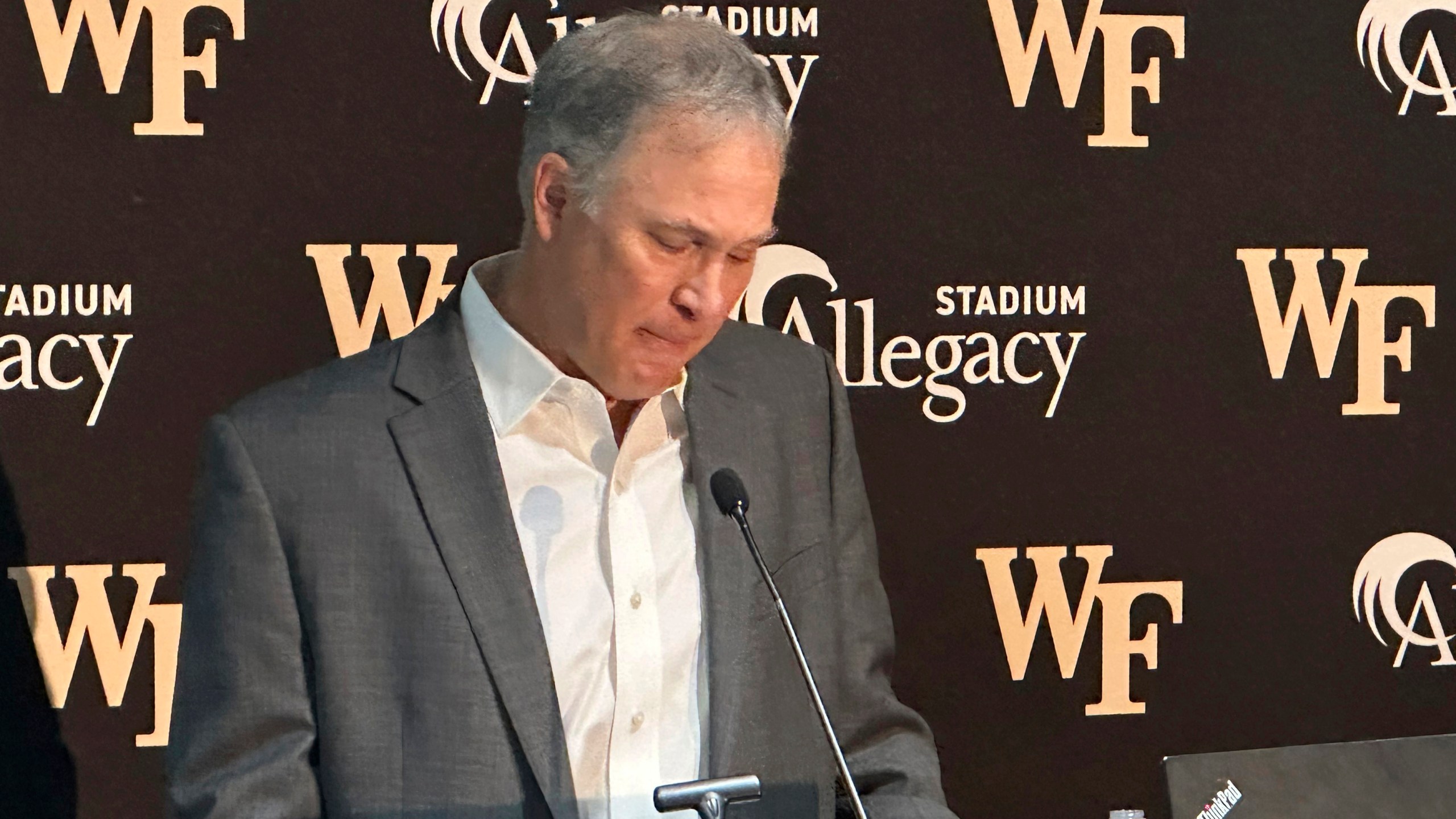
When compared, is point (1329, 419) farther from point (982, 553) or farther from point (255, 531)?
point (255, 531)

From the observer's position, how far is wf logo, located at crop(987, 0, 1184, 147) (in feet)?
8.09

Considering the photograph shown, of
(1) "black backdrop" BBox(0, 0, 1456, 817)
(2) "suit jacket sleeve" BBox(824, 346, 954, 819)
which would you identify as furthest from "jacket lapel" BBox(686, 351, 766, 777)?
(1) "black backdrop" BBox(0, 0, 1456, 817)

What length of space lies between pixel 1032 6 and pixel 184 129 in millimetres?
1237

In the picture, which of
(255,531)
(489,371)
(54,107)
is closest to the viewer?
(255,531)

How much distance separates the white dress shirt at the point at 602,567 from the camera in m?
1.68

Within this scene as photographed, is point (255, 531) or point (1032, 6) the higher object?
point (1032, 6)

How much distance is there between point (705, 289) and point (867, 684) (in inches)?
20.0

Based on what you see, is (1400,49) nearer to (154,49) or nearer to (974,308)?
(974,308)

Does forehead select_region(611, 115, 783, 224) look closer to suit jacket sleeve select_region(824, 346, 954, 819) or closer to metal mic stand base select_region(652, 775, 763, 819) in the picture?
suit jacket sleeve select_region(824, 346, 954, 819)

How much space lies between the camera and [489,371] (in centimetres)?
175

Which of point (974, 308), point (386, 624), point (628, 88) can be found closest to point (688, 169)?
point (628, 88)

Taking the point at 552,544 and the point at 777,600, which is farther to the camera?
the point at 552,544

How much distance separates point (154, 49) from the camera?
88.0 inches

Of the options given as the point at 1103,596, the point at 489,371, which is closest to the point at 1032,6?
the point at 1103,596
